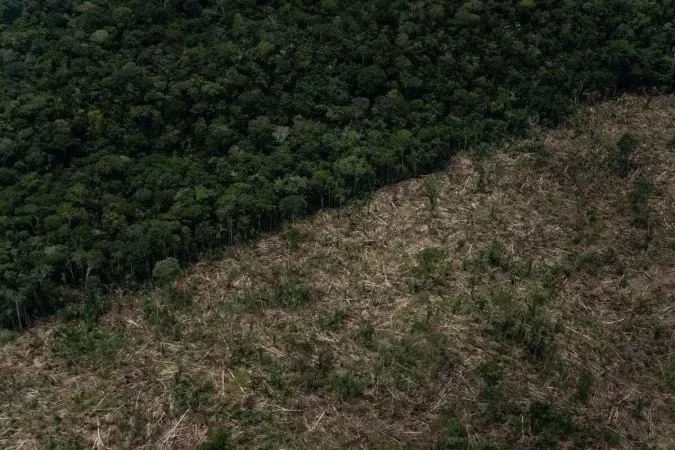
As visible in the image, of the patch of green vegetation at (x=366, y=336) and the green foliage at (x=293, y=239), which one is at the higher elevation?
the green foliage at (x=293, y=239)

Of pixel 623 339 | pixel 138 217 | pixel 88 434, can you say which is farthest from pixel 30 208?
pixel 623 339

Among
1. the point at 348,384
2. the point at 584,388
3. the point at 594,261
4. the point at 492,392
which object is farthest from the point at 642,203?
the point at 348,384

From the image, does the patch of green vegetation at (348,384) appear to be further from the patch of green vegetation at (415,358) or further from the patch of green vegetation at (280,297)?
the patch of green vegetation at (280,297)

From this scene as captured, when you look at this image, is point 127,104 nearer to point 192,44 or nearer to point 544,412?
point 192,44

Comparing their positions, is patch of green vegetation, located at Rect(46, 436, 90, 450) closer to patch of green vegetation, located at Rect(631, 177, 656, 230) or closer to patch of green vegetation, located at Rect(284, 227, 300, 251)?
patch of green vegetation, located at Rect(284, 227, 300, 251)

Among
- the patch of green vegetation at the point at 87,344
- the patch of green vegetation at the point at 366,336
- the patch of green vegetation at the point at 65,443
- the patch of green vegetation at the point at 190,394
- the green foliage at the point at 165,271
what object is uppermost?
the green foliage at the point at 165,271

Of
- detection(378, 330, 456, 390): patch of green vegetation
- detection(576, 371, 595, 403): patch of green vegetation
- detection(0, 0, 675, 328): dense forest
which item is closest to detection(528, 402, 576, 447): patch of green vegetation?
detection(576, 371, 595, 403): patch of green vegetation

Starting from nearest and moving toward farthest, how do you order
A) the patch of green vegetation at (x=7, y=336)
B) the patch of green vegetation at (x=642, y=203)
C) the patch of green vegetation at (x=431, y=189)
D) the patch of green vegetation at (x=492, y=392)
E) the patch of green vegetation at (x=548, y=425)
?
the patch of green vegetation at (x=548, y=425), the patch of green vegetation at (x=492, y=392), the patch of green vegetation at (x=7, y=336), the patch of green vegetation at (x=642, y=203), the patch of green vegetation at (x=431, y=189)

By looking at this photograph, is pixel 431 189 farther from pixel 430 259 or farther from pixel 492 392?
pixel 492 392

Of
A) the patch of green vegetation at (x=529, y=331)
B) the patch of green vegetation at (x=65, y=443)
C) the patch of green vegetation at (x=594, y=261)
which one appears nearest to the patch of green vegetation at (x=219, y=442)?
the patch of green vegetation at (x=65, y=443)
